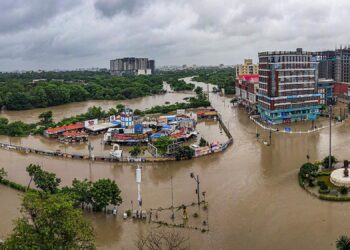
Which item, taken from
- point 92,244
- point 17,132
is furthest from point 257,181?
point 17,132

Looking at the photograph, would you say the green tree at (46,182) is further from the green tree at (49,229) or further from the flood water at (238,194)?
the green tree at (49,229)

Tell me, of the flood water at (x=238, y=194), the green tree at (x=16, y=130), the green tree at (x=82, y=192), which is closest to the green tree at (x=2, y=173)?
the flood water at (x=238, y=194)

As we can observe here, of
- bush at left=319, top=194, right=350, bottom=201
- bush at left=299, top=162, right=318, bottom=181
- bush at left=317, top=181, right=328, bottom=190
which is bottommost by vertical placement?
bush at left=319, top=194, right=350, bottom=201

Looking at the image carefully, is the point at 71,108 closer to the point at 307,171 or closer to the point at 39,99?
the point at 39,99

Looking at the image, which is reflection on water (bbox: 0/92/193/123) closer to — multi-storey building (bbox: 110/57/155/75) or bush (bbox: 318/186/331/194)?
bush (bbox: 318/186/331/194)

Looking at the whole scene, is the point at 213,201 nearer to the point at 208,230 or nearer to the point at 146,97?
the point at 208,230

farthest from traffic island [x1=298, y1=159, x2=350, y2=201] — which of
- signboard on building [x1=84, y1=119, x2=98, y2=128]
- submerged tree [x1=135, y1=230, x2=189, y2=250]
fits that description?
signboard on building [x1=84, y1=119, x2=98, y2=128]
